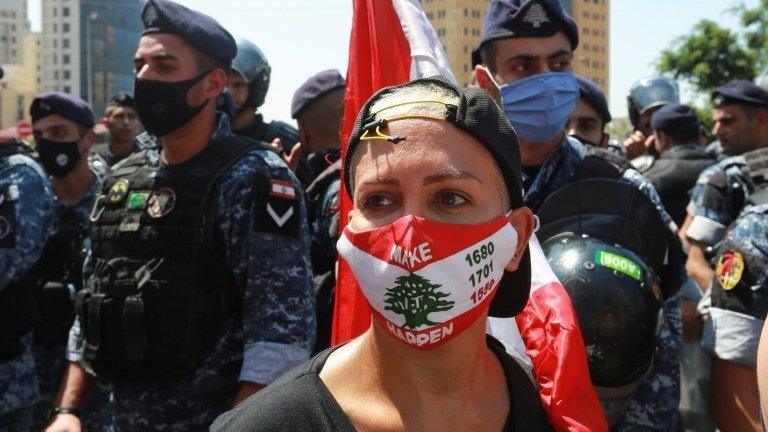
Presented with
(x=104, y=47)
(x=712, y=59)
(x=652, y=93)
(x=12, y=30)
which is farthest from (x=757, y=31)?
(x=12, y=30)

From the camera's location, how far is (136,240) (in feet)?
11.1

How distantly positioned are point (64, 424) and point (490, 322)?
1909mm

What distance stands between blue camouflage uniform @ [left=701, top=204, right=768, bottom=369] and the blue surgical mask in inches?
28.5

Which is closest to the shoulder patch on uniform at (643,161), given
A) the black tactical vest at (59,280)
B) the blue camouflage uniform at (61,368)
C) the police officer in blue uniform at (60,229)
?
the police officer in blue uniform at (60,229)

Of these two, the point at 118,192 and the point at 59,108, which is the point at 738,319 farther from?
the point at 59,108

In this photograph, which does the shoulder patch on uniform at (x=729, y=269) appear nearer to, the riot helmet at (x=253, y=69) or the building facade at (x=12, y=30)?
the riot helmet at (x=253, y=69)

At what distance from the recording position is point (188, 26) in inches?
144

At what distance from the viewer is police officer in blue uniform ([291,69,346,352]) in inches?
170

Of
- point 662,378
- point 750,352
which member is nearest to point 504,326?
point 662,378

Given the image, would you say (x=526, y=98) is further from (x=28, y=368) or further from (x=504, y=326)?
(x=28, y=368)

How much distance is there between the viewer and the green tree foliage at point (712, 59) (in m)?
27.2

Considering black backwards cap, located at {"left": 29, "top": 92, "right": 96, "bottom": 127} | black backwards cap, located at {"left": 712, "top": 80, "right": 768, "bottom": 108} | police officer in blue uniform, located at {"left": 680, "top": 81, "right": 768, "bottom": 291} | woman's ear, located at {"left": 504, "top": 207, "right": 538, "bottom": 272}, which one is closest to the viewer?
woman's ear, located at {"left": 504, "top": 207, "right": 538, "bottom": 272}

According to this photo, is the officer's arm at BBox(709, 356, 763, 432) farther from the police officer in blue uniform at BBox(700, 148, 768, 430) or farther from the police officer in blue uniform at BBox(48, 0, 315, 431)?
the police officer in blue uniform at BBox(48, 0, 315, 431)

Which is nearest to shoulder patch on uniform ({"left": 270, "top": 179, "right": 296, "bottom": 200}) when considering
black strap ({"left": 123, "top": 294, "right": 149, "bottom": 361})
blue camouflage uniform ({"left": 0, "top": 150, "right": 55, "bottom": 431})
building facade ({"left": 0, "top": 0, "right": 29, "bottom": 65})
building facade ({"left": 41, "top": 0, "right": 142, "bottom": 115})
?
black strap ({"left": 123, "top": 294, "right": 149, "bottom": 361})
